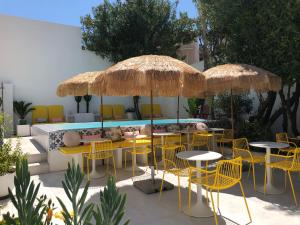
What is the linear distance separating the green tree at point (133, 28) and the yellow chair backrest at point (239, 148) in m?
9.88

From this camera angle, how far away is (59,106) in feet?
52.6

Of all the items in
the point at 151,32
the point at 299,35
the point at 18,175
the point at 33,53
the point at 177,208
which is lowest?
the point at 177,208

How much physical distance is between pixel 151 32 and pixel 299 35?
32.8 feet

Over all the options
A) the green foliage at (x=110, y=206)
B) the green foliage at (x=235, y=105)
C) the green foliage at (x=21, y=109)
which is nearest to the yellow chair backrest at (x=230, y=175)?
the green foliage at (x=110, y=206)

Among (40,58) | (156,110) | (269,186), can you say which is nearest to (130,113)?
(156,110)

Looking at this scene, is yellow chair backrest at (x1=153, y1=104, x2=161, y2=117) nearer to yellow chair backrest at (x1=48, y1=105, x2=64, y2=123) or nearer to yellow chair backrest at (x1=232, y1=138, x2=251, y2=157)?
yellow chair backrest at (x1=48, y1=105, x2=64, y2=123)

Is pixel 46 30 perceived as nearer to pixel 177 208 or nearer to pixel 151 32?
pixel 151 32

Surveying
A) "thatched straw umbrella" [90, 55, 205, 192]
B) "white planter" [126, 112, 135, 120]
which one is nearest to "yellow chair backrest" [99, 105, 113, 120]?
"white planter" [126, 112, 135, 120]

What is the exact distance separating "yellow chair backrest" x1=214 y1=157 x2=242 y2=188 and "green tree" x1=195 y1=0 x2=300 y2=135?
4373mm

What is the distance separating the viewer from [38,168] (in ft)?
25.3

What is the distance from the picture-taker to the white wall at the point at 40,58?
14891 millimetres

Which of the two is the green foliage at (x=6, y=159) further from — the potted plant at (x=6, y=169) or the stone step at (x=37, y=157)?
the stone step at (x=37, y=157)

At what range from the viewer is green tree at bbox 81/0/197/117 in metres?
15.8

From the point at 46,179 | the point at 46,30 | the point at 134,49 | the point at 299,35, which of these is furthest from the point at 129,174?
the point at 46,30
